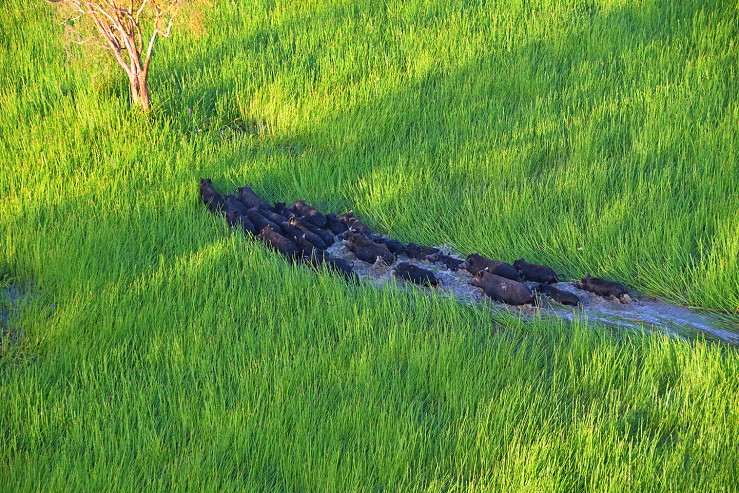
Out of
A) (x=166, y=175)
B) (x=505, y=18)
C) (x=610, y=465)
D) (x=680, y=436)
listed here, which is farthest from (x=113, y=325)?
(x=505, y=18)

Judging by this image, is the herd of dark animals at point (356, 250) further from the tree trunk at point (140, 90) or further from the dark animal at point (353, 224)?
the tree trunk at point (140, 90)

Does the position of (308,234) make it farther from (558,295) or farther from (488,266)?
(558,295)

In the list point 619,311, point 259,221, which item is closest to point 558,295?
point 619,311

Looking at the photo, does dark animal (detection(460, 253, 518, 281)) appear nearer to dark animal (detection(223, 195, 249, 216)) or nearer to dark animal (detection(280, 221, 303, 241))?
dark animal (detection(280, 221, 303, 241))

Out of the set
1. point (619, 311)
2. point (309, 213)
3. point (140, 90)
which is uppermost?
point (140, 90)

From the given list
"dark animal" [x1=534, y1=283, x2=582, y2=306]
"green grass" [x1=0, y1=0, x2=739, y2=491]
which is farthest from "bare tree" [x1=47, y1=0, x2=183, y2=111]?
"dark animal" [x1=534, y1=283, x2=582, y2=306]
